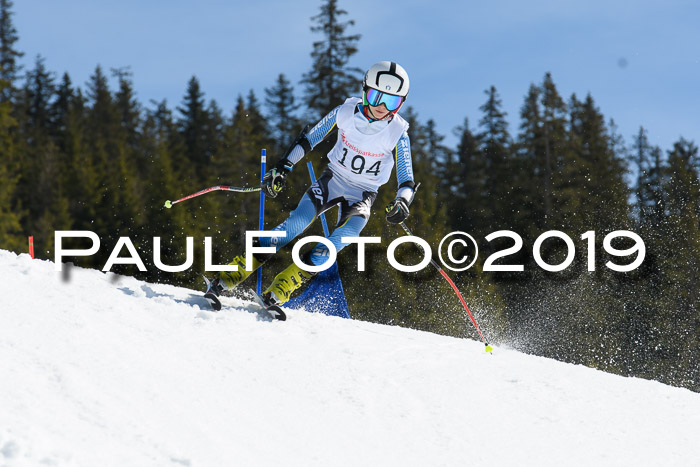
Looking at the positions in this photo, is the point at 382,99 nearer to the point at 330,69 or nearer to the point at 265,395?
the point at 265,395

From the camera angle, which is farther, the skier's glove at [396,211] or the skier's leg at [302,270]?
the skier's glove at [396,211]

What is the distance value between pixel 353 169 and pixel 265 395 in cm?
280

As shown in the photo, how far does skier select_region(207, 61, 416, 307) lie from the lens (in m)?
5.76

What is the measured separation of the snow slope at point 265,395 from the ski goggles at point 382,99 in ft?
6.49

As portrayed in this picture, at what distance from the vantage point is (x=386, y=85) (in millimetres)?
5746

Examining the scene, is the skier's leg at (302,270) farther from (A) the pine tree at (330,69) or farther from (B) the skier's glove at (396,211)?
(A) the pine tree at (330,69)

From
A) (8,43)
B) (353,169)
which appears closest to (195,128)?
(8,43)

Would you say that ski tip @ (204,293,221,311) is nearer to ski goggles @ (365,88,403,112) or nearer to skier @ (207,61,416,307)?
skier @ (207,61,416,307)

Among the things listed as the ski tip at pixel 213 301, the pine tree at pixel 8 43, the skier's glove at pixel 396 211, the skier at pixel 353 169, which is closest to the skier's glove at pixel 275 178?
the skier at pixel 353 169

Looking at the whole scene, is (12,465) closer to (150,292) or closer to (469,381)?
(150,292)

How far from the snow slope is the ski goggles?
Result: 1978mm

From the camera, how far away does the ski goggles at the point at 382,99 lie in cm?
581

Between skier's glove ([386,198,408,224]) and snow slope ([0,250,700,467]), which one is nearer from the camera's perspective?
snow slope ([0,250,700,467])

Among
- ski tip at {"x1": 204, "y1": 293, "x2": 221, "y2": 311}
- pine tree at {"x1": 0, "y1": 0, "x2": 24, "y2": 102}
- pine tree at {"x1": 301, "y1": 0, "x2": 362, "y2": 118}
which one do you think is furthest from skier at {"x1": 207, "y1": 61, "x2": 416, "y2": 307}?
pine tree at {"x1": 0, "y1": 0, "x2": 24, "y2": 102}
